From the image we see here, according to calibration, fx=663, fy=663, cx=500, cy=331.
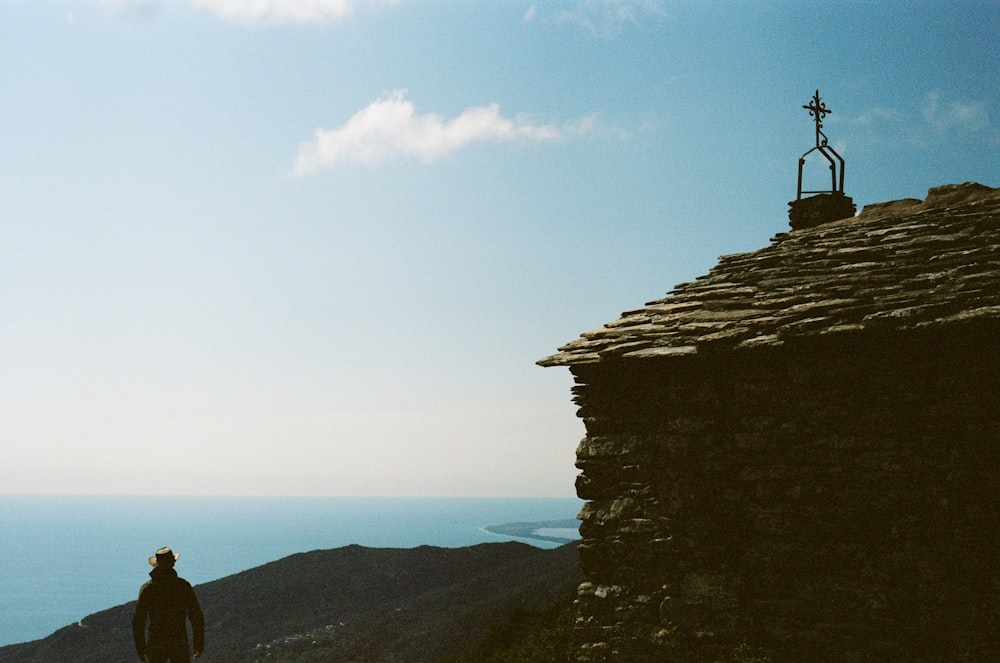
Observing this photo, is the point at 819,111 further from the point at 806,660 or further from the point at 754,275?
the point at 806,660

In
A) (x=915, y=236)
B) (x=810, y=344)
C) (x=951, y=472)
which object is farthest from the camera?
(x=915, y=236)

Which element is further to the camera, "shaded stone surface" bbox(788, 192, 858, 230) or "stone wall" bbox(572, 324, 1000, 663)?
"shaded stone surface" bbox(788, 192, 858, 230)

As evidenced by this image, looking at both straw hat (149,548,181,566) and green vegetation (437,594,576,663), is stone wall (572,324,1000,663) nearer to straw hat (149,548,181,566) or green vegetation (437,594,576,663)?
green vegetation (437,594,576,663)

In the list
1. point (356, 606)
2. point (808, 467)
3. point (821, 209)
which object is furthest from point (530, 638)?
point (356, 606)

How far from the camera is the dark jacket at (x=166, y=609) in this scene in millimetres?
6094

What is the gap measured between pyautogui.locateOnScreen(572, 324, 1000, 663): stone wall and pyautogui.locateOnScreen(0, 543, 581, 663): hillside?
34.3 ft

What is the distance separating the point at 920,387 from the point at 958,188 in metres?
4.96

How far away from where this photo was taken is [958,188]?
9844 millimetres

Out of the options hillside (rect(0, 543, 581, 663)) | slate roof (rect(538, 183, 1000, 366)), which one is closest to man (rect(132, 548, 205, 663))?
slate roof (rect(538, 183, 1000, 366))

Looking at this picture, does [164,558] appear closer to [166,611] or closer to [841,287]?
[166,611]

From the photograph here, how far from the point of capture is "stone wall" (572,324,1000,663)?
6328mm

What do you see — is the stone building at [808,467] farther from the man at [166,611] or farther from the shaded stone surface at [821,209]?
the man at [166,611]

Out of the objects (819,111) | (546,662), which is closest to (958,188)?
(819,111)

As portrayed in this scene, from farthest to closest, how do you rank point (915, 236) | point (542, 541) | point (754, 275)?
point (542, 541) → point (754, 275) → point (915, 236)
